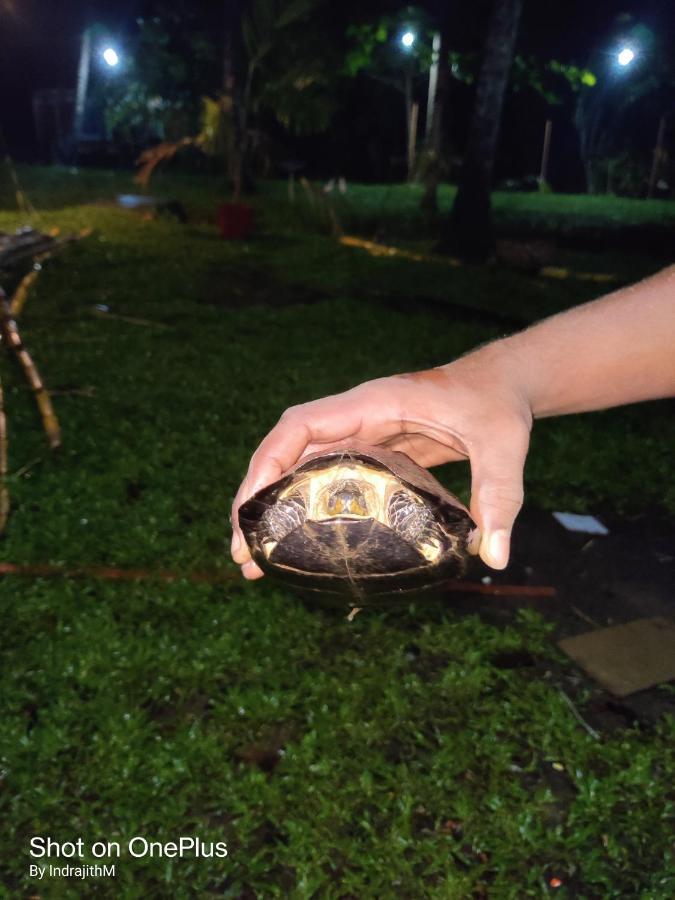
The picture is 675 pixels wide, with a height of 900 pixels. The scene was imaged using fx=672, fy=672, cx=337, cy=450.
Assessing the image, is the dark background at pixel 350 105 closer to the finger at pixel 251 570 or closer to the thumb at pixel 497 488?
the finger at pixel 251 570

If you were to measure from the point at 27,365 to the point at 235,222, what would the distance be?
370 inches

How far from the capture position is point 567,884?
79.2 inches

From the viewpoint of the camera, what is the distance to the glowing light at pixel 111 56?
67.9 feet

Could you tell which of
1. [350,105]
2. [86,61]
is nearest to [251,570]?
[350,105]

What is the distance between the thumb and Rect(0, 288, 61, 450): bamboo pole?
263 cm

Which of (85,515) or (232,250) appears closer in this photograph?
(85,515)

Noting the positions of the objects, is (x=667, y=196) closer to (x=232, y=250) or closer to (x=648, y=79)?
(x=648, y=79)

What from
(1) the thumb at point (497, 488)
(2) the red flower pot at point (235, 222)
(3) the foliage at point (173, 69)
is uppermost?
(3) the foliage at point (173, 69)

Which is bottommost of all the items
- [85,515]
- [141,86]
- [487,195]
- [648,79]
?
[85,515]

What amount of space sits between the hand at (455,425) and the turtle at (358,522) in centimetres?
7

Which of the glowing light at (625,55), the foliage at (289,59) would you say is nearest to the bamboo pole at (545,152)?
the glowing light at (625,55)

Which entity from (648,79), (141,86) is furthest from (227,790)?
(648,79)

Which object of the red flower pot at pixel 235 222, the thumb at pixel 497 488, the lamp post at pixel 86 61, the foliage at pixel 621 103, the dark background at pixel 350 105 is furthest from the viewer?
the foliage at pixel 621 103

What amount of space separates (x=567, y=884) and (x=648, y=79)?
28.7 metres
